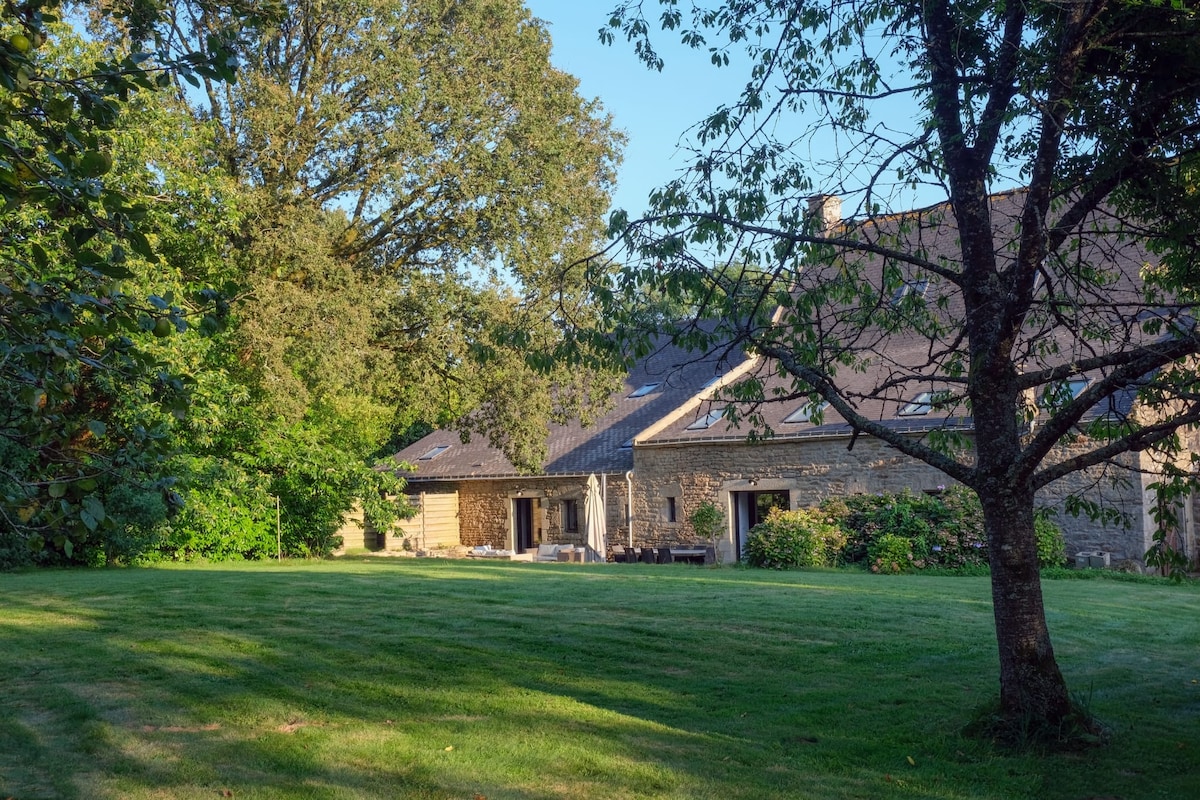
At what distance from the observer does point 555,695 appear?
7.63 meters

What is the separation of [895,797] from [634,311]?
3529mm

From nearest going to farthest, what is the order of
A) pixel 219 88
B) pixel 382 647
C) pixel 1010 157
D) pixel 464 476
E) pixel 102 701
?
pixel 102 701
pixel 1010 157
pixel 382 647
pixel 219 88
pixel 464 476

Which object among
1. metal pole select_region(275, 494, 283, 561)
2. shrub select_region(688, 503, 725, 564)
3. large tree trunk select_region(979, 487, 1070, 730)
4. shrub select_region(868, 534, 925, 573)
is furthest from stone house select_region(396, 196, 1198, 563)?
large tree trunk select_region(979, 487, 1070, 730)

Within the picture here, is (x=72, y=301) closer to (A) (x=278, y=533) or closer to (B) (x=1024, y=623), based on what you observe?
(B) (x=1024, y=623)

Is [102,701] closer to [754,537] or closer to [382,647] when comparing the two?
[382,647]

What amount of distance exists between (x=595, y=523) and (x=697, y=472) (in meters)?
3.40

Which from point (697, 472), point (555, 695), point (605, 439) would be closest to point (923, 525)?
point (697, 472)

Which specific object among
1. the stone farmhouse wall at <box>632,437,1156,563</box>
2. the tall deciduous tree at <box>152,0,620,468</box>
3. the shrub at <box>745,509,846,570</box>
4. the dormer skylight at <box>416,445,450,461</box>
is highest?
the tall deciduous tree at <box>152,0,620,468</box>

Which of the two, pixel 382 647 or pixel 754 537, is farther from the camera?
pixel 754 537

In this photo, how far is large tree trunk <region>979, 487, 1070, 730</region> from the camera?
630cm

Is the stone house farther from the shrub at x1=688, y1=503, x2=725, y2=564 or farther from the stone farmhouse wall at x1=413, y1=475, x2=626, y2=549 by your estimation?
the shrub at x1=688, y1=503, x2=725, y2=564

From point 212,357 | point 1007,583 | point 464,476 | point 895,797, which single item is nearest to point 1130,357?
point 1007,583

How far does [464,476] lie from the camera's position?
31.4m

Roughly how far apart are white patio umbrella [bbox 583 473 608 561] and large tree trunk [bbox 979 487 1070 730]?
21.0m
